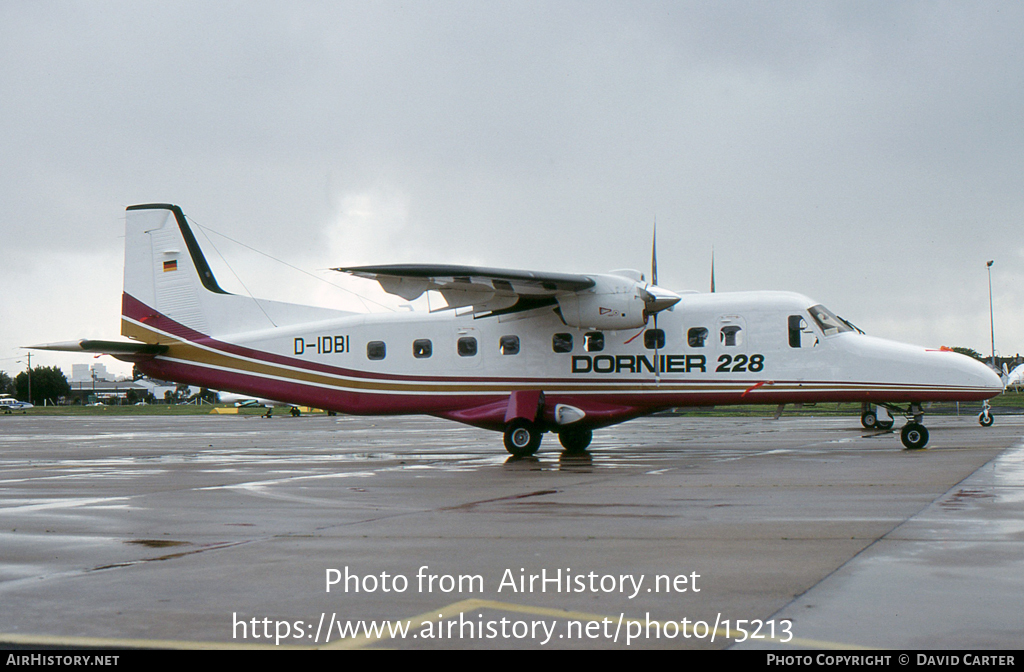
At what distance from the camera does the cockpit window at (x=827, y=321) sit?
16.1 metres

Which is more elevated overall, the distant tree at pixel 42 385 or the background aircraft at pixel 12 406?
the distant tree at pixel 42 385

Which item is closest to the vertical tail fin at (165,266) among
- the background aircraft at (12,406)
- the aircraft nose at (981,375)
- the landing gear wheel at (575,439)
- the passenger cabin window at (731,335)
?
Answer: the landing gear wheel at (575,439)

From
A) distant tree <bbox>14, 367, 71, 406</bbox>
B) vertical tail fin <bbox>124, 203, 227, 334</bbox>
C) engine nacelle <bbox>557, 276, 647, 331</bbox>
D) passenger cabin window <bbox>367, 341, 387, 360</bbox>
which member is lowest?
distant tree <bbox>14, 367, 71, 406</bbox>

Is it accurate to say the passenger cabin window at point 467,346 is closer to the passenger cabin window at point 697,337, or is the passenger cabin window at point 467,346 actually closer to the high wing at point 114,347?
the passenger cabin window at point 697,337

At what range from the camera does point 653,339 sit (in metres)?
16.6

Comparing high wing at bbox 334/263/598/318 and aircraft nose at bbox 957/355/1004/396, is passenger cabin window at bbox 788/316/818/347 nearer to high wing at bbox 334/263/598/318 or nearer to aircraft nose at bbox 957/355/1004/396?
aircraft nose at bbox 957/355/1004/396

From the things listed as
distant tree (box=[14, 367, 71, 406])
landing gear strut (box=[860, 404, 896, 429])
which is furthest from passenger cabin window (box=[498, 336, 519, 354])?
distant tree (box=[14, 367, 71, 406])

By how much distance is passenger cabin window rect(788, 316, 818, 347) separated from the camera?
52.5ft

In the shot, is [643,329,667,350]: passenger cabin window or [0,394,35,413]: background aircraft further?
[0,394,35,413]: background aircraft

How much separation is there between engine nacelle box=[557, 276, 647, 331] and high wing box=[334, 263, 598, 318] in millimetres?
191

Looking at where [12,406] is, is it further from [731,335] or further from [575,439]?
[731,335]

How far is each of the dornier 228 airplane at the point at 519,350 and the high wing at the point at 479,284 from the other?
37 millimetres

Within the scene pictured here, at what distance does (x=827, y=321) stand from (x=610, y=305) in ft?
14.1
